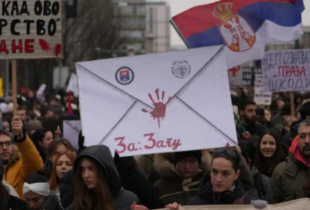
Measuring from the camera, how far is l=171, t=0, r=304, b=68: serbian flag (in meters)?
11.2

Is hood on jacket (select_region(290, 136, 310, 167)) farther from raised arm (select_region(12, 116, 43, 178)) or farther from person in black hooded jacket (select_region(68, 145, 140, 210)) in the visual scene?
raised arm (select_region(12, 116, 43, 178))

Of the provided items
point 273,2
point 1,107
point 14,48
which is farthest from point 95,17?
point 14,48

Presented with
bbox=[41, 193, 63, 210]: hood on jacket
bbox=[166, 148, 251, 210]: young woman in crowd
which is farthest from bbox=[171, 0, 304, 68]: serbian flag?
bbox=[166, 148, 251, 210]: young woman in crowd

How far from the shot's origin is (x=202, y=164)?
26.7 ft

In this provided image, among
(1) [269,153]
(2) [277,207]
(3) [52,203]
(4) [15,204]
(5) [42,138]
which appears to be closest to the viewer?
(2) [277,207]

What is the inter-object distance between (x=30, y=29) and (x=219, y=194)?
9.48 feet

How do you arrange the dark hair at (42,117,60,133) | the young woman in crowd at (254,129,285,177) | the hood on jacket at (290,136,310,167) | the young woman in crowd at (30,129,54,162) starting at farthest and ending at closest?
the dark hair at (42,117,60,133) < the young woman in crowd at (30,129,54,162) < the young woman in crowd at (254,129,285,177) < the hood on jacket at (290,136,310,167)

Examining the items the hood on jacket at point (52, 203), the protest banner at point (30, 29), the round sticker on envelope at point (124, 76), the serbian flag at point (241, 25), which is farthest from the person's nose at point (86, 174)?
the serbian flag at point (241, 25)

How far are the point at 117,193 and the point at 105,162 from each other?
263mm

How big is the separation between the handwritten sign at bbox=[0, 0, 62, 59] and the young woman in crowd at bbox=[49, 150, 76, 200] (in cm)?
93

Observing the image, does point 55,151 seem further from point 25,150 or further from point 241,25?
point 241,25

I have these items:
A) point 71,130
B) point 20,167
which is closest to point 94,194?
point 20,167

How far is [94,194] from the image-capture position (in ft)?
19.2

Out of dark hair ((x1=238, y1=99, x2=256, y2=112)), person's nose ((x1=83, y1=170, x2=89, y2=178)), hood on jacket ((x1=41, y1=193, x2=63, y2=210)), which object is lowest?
hood on jacket ((x1=41, y1=193, x2=63, y2=210))
